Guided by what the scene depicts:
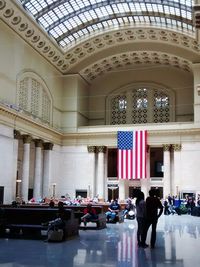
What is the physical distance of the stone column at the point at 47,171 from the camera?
3066cm

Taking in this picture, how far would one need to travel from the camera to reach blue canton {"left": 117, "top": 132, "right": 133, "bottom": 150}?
30734mm

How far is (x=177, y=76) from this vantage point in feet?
114

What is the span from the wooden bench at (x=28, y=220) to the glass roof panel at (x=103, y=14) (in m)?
18.0

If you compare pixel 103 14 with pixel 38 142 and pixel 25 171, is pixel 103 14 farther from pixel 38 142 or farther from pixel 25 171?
pixel 25 171

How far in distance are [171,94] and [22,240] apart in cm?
2641

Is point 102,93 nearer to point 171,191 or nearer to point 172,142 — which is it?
point 172,142

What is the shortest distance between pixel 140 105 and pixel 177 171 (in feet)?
23.9

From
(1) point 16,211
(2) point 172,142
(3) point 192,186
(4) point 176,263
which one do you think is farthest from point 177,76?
(4) point 176,263

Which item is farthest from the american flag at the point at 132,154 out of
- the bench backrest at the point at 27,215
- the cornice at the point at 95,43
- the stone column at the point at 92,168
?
the bench backrest at the point at 27,215

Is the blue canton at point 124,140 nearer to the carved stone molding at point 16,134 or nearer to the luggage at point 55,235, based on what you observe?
the carved stone molding at point 16,134

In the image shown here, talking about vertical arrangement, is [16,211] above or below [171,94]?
below

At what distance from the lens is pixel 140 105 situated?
1384 inches

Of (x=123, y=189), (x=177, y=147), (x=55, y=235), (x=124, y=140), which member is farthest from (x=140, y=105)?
(x=55, y=235)

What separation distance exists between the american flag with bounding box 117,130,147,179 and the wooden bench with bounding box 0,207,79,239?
1845 cm
